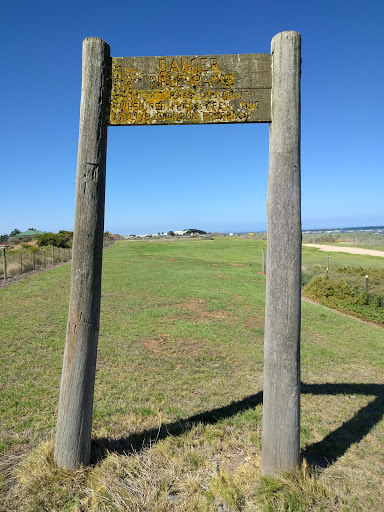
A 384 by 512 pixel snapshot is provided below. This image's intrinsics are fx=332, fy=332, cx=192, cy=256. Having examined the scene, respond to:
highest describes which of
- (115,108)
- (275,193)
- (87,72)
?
(87,72)

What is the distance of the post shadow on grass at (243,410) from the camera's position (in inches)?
145

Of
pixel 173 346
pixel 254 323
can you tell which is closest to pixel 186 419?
pixel 173 346

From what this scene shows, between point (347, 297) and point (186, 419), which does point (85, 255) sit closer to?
point (186, 419)

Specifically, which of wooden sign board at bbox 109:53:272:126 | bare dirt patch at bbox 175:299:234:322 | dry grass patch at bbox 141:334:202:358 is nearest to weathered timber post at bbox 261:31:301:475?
wooden sign board at bbox 109:53:272:126

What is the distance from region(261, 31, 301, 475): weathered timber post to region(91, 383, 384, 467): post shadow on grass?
91cm

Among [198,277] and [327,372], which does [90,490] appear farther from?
[198,277]

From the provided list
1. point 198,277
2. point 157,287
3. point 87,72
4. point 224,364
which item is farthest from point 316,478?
point 198,277

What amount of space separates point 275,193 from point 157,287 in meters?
→ 13.8

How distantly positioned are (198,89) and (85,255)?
1934 mm

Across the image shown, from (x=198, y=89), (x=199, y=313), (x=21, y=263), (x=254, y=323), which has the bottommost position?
(x=254, y=323)

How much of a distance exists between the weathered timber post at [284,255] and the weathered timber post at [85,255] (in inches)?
64.9

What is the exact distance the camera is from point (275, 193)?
3.11 meters

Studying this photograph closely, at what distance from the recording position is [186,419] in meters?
4.53

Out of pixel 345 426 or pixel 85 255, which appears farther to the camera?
pixel 345 426
